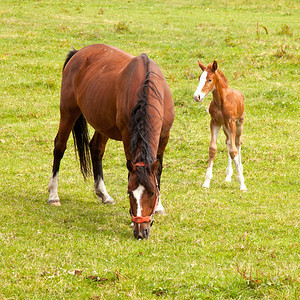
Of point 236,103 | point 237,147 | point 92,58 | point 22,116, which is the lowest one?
point 22,116

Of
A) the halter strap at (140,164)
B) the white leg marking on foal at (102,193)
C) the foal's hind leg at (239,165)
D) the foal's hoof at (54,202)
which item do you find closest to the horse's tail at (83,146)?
the white leg marking on foal at (102,193)

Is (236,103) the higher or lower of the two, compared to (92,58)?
lower

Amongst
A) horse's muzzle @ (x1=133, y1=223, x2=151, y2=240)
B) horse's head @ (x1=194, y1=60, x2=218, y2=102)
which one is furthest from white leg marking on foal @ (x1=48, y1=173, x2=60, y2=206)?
horse's head @ (x1=194, y1=60, x2=218, y2=102)

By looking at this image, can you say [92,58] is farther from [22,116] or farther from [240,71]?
[240,71]

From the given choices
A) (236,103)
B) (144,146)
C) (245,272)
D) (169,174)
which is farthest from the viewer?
(169,174)

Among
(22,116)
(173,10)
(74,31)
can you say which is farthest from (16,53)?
(173,10)

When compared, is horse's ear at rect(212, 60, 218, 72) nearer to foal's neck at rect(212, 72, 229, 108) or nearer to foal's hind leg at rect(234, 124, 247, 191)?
foal's neck at rect(212, 72, 229, 108)

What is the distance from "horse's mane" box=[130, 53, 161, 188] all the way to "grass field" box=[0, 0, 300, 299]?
3.06ft

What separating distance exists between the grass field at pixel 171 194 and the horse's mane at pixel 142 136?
0.93 meters

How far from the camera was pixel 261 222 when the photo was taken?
6.99m

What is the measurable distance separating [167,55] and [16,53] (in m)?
5.47

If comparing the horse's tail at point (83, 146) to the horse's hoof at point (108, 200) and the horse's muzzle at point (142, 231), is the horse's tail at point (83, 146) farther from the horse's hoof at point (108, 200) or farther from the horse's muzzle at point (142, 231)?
the horse's muzzle at point (142, 231)

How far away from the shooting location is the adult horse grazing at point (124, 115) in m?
5.88

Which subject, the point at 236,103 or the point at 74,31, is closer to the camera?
the point at 236,103
